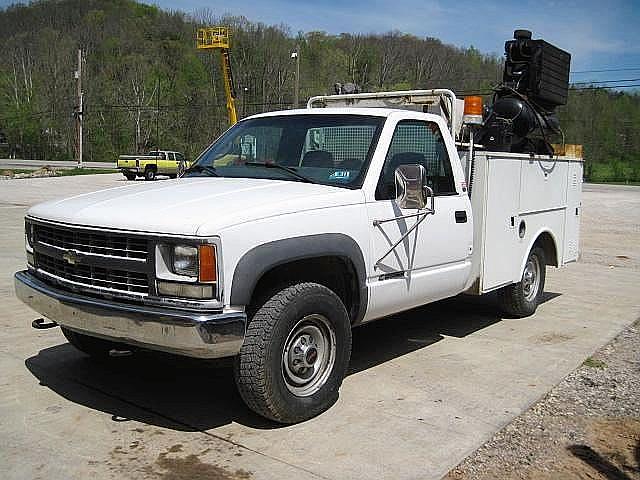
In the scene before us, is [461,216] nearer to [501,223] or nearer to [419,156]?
[419,156]

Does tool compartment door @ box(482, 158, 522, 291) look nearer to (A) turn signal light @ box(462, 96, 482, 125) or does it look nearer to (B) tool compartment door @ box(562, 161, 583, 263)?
(A) turn signal light @ box(462, 96, 482, 125)

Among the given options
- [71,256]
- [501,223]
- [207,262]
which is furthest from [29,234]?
[501,223]

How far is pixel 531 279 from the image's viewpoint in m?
7.50

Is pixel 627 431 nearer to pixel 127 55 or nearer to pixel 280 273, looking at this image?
pixel 280 273

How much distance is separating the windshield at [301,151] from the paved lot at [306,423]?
1574 mm

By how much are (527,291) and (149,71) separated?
273 feet

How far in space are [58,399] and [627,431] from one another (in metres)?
3.77

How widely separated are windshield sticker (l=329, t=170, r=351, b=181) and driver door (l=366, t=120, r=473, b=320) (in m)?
0.24

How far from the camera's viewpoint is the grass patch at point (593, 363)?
5698mm

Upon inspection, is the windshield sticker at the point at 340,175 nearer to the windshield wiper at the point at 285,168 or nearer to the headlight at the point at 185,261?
the windshield wiper at the point at 285,168

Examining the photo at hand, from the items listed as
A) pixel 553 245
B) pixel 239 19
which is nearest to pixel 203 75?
pixel 239 19

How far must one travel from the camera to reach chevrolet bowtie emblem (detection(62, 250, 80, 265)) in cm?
411

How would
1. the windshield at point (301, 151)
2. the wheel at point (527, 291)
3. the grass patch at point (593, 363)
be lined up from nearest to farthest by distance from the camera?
the windshield at point (301, 151) < the grass patch at point (593, 363) < the wheel at point (527, 291)

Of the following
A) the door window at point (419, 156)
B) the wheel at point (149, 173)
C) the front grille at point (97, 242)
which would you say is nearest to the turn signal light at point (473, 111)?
the door window at point (419, 156)
